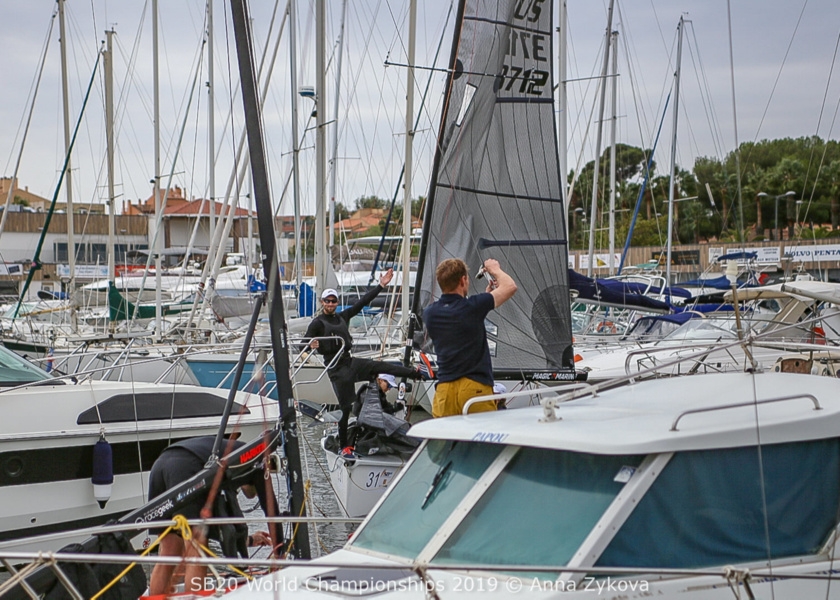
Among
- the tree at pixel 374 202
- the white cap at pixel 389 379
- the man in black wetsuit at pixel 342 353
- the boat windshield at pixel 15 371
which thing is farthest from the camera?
the tree at pixel 374 202

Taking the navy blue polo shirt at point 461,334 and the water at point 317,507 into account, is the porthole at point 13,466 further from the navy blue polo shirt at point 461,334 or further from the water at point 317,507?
the navy blue polo shirt at point 461,334

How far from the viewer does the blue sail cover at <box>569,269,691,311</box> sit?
11250mm

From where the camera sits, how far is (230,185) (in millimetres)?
14797

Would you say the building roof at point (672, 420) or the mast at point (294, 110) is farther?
the mast at point (294, 110)

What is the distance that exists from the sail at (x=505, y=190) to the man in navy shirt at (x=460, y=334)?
3448 millimetres

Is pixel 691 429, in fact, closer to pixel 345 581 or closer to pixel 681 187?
pixel 345 581

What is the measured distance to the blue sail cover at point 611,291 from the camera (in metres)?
11.2

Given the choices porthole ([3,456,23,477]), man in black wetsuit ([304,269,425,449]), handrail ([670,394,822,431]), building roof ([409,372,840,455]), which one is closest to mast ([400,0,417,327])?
man in black wetsuit ([304,269,425,449])

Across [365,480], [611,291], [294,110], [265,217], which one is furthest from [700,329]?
[265,217]

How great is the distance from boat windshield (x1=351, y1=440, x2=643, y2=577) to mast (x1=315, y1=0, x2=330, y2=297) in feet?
33.8

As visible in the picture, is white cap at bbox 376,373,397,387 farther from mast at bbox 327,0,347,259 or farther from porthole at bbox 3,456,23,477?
mast at bbox 327,0,347,259

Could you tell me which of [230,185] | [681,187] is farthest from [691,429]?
[681,187]

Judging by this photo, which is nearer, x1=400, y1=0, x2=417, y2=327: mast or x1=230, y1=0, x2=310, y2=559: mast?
x1=230, y1=0, x2=310, y2=559: mast

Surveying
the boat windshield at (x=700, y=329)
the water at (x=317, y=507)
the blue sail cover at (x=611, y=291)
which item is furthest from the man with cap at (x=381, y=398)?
the boat windshield at (x=700, y=329)
